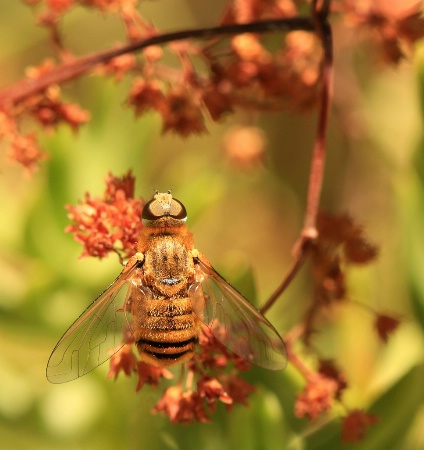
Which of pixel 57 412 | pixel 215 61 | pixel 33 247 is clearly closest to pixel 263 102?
pixel 215 61

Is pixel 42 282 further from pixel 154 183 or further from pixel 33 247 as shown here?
pixel 154 183

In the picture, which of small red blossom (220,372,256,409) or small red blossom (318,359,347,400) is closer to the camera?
small red blossom (220,372,256,409)

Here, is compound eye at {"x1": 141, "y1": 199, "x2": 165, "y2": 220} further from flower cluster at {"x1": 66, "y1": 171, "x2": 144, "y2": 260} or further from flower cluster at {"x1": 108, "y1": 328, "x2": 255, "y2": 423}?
flower cluster at {"x1": 108, "y1": 328, "x2": 255, "y2": 423}

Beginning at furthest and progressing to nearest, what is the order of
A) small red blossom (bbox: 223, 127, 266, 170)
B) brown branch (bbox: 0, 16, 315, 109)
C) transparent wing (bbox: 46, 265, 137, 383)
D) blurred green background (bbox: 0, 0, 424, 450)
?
1. small red blossom (bbox: 223, 127, 266, 170)
2. blurred green background (bbox: 0, 0, 424, 450)
3. brown branch (bbox: 0, 16, 315, 109)
4. transparent wing (bbox: 46, 265, 137, 383)

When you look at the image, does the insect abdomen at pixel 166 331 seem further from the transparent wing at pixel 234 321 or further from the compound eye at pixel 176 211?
the compound eye at pixel 176 211

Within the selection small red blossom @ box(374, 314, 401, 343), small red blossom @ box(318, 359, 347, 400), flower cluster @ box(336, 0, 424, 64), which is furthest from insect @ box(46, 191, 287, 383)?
flower cluster @ box(336, 0, 424, 64)

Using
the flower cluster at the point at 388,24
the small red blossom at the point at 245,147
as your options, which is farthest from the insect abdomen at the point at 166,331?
the small red blossom at the point at 245,147
